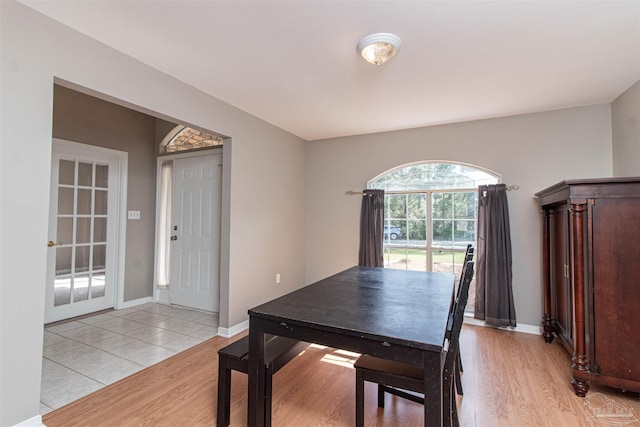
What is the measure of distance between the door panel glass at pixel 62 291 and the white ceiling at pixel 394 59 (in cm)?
270

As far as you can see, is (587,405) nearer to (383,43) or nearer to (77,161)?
(383,43)

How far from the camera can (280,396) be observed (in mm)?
2104

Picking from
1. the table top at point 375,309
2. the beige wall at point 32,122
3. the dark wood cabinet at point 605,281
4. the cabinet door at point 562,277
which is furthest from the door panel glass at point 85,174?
the cabinet door at point 562,277

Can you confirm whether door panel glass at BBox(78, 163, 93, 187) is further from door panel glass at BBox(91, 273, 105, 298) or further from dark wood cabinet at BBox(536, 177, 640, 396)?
dark wood cabinet at BBox(536, 177, 640, 396)

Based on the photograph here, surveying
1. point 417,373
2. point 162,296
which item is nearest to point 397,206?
point 417,373

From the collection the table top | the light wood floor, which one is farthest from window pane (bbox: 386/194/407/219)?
the light wood floor

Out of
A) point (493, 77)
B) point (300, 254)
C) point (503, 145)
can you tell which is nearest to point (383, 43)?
point (493, 77)

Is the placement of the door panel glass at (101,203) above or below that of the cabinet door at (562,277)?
above

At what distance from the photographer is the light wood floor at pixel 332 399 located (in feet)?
6.09

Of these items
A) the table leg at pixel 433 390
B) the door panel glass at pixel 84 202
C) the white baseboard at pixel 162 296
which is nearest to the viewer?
the table leg at pixel 433 390

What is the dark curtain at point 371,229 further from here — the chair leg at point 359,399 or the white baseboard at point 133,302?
the white baseboard at point 133,302

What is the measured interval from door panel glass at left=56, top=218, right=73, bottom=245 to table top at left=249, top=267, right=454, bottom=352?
10.3 ft

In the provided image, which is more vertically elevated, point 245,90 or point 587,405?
point 245,90

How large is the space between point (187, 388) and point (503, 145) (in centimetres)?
391
